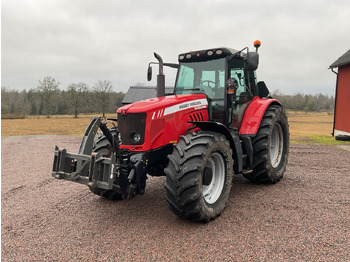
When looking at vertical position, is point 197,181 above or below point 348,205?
above

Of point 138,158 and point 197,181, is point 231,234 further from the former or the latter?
point 138,158

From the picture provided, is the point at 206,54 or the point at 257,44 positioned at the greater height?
the point at 257,44

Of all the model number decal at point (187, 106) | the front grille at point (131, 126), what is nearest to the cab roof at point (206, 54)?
the model number decal at point (187, 106)

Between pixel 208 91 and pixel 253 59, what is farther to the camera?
pixel 208 91

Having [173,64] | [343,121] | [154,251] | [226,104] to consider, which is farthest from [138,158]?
[343,121]

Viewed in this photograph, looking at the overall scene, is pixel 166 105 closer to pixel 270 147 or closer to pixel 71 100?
pixel 270 147

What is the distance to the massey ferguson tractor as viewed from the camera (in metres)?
3.38

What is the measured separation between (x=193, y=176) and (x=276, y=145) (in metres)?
3.23

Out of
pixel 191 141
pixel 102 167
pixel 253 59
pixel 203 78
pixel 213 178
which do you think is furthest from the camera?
pixel 203 78

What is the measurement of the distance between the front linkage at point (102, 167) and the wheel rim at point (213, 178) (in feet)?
2.95

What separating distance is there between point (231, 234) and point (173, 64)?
3200mm

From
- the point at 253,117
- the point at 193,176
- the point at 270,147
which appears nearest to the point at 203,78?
the point at 253,117

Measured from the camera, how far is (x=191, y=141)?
11.7 feet

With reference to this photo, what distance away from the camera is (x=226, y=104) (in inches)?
181
